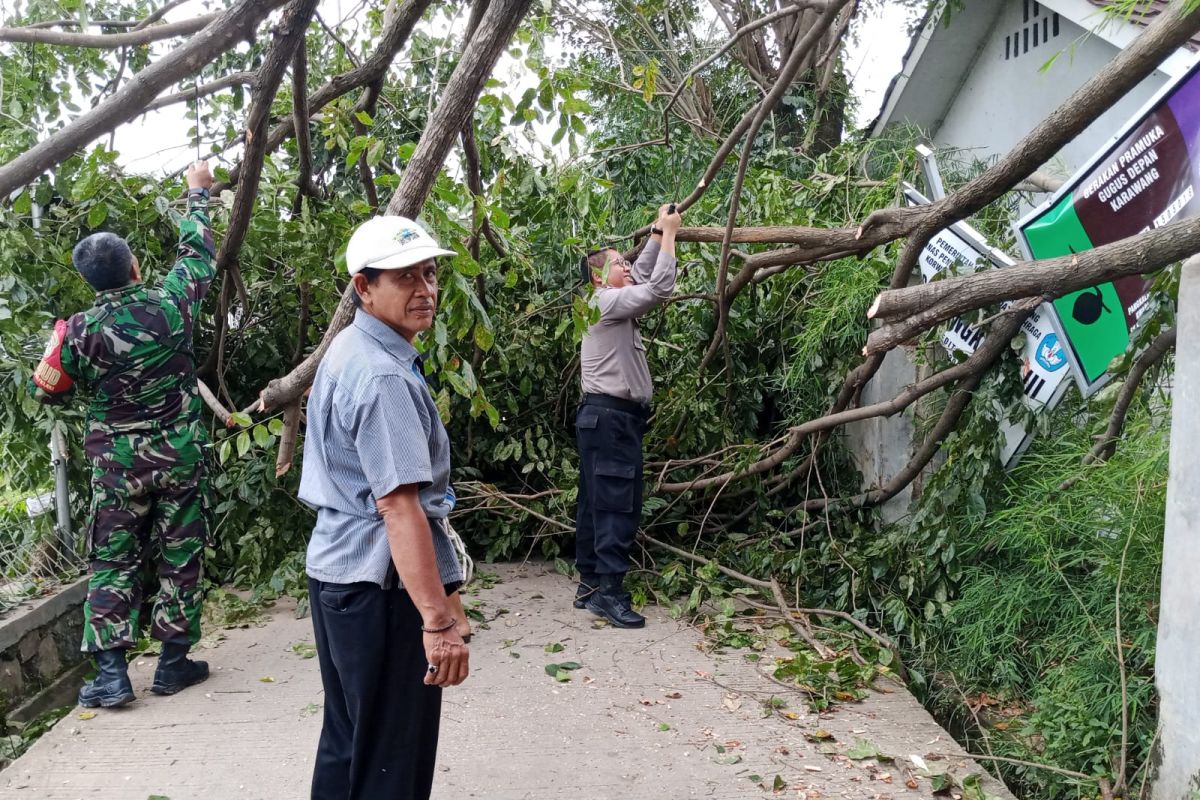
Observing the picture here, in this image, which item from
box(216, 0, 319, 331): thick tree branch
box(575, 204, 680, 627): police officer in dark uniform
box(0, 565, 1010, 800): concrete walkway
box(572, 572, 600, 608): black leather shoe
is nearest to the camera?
box(216, 0, 319, 331): thick tree branch

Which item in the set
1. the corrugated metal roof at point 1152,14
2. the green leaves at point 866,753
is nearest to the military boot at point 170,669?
the green leaves at point 866,753

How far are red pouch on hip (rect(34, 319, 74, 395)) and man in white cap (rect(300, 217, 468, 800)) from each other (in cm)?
219

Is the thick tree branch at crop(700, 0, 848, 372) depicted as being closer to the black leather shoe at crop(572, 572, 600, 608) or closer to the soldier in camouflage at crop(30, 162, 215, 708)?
the black leather shoe at crop(572, 572, 600, 608)

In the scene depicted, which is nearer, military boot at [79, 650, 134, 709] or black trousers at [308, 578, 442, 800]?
black trousers at [308, 578, 442, 800]

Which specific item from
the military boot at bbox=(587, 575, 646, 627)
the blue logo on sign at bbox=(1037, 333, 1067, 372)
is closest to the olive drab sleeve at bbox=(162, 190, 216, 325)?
the military boot at bbox=(587, 575, 646, 627)

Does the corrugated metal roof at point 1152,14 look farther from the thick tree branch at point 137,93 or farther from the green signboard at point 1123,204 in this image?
the thick tree branch at point 137,93

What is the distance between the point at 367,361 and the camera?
2344 millimetres

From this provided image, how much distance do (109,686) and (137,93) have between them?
3.06 m

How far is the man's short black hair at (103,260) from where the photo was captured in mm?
4004

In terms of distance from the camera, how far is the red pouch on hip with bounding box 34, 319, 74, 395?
407 centimetres

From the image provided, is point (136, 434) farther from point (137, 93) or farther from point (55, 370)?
point (137, 93)

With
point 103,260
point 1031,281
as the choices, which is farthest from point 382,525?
point 1031,281

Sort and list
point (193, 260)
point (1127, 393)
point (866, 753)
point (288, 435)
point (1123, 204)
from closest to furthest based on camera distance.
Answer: point (288, 435)
point (866, 753)
point (1127, 393)
point (193, 260)
point (1123, 204)

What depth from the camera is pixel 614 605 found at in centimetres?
518
